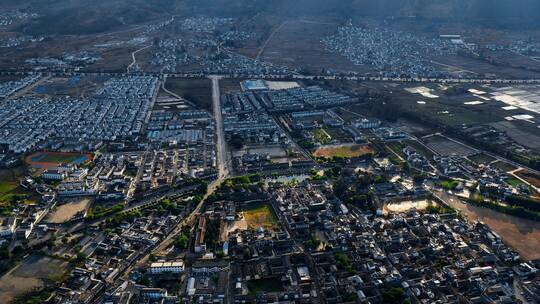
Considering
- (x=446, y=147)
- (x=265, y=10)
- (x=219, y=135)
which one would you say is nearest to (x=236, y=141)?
(x=219, y=135)

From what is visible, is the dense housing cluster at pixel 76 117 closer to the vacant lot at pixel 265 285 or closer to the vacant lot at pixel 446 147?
the vacant lot at pixel 265 285

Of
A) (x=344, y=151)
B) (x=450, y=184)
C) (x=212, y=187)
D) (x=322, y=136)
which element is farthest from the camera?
(x=322, y=136)

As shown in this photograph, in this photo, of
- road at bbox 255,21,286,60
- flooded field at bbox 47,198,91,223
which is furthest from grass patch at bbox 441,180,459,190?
road at bbox 255,21,286,60

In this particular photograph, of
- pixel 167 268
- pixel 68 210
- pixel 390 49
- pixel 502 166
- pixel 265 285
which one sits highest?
pixel 390 49

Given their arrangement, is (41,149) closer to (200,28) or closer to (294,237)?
(294,237)

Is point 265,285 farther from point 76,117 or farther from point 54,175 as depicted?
point 76,117

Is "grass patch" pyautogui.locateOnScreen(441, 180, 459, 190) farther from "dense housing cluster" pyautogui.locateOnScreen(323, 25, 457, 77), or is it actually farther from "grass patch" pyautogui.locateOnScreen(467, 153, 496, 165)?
"dense housing cluster" pyautogui.locateOnScreen(323, 25, 457, 77)

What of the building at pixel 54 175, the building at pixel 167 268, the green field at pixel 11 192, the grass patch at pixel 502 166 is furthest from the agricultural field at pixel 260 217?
the grass patch at pixel 502 166
